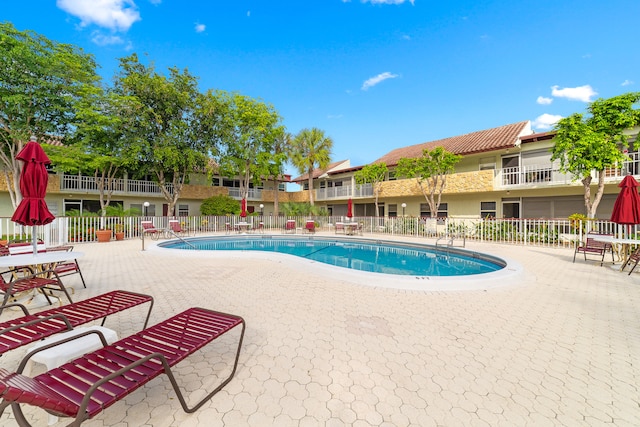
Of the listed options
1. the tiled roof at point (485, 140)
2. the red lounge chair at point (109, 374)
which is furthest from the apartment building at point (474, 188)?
the red lounge chair at point (109, 374)

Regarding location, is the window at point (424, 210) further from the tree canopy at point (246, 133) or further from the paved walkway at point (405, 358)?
the paved walkway at point (405, 358)

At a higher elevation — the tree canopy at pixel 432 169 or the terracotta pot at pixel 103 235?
the tree canopy at pixel 432 169

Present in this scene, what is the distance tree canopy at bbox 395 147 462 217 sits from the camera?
18031 mm

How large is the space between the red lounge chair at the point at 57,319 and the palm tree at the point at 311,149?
22962 mm

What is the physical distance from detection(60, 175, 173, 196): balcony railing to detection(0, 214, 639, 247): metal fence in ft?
17.9

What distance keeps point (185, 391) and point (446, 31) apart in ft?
78.7

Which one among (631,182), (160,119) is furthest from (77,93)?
(631,182)

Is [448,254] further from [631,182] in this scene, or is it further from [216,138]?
[216,138]

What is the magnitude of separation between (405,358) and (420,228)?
54.5ft

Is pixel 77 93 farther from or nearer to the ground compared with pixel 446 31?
nearer to the ground

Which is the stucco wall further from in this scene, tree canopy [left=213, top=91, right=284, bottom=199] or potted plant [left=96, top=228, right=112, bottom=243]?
potted plant [left=96, top=228, right=112, bottom=243]

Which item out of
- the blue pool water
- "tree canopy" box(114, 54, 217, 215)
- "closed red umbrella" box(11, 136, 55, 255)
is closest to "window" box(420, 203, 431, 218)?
the blue pool water

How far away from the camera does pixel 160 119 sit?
20.0 metres

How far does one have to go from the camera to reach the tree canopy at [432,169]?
18031 millimetres
